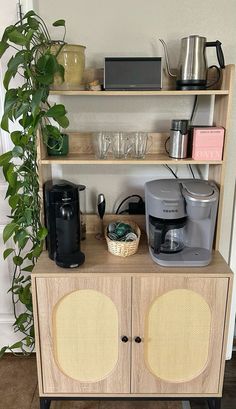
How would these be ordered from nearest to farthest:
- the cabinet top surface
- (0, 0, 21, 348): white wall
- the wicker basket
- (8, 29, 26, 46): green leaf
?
(8, 29, 26, 46): green leaf, the cabinet top surface, the wicker basket, (0, 0, 21, 348): white wall

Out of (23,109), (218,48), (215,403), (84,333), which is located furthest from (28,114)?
(215,403)

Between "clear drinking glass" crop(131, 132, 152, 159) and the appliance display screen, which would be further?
"clear drinking glass" crop(131, 132, 152, 159)

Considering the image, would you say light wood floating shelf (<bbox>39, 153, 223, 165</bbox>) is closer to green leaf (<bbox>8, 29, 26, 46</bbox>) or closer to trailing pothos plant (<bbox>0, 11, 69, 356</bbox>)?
trailing pothos plant (<bbox>0, 11, 69, 356</bbox>)

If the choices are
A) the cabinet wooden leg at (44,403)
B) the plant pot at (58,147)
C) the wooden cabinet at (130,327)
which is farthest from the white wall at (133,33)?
the cabinet wooden leg at (44,403)

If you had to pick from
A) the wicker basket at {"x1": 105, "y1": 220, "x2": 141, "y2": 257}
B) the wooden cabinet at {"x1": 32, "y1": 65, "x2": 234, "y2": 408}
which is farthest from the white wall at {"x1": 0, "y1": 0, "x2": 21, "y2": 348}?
the wicker basket at {"x1": 105, "y1": 220, "x2": 141, "y2": 257}

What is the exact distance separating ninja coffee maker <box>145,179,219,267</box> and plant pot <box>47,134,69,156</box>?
0.45 metres

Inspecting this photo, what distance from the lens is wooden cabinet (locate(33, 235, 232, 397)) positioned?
156cm

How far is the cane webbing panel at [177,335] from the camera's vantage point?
62.2 inches

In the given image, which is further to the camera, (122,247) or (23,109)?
(122,247)

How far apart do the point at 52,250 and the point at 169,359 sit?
741 mm

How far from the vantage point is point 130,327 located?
1606mm

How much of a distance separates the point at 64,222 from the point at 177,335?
0.73 m

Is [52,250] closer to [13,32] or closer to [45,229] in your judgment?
[45,229]

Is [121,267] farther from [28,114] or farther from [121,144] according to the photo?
[28,114]
